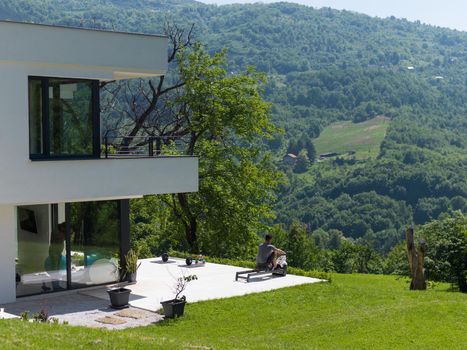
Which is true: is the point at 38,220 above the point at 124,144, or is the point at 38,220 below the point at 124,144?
below

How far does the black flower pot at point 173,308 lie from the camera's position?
17.1 meters

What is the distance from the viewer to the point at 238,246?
35.6 meters

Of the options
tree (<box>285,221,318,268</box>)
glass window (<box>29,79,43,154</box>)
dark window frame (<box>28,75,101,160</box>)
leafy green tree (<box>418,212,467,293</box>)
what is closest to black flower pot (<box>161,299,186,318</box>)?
dark window frame (<box>28,75,101,160</box>)

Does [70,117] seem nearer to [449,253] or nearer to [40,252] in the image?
[40,252]

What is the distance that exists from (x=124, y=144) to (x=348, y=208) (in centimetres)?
12983

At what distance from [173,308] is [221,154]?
18.4 m

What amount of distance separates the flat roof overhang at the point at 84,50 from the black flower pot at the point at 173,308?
6630 mm

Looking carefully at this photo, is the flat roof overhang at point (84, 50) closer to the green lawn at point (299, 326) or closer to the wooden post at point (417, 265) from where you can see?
the green lawn at point (299, 326)

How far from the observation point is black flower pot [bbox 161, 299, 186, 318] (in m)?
17.1

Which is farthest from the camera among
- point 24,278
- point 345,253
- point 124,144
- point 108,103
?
point 345,253

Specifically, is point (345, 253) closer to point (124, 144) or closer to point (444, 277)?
point (444, 277)

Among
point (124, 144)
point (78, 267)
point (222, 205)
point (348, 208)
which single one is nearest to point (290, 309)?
point (78, 267)

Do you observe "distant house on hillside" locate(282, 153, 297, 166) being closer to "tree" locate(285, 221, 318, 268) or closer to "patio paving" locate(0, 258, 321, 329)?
"tree" locate(285, 221, 318, 268)

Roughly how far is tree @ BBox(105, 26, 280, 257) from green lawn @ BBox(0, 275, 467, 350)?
14.2m
